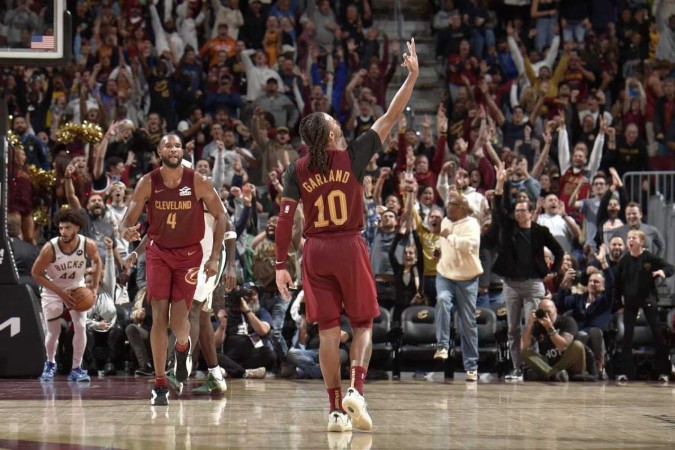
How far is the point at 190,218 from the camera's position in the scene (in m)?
9.64

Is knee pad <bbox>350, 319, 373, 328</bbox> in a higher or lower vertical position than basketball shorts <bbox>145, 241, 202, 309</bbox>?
lower

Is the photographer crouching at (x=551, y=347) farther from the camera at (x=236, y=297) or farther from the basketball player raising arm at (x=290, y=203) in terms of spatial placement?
the basketball player raising arm at (x=290, y=203)

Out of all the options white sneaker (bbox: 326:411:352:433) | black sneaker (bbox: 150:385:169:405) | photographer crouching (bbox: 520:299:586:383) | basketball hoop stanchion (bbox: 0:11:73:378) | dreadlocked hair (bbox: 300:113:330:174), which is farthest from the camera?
photographer crouching (bbox: 520:299:586:383)

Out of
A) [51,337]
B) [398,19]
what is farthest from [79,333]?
[398,19]

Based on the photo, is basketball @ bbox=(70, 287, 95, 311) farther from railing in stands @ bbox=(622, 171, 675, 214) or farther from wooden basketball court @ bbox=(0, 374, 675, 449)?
railing in stands @ bbox=(622, 171, 675, 214)

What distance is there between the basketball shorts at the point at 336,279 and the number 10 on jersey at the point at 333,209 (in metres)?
0.11

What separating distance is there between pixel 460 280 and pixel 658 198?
4.49m

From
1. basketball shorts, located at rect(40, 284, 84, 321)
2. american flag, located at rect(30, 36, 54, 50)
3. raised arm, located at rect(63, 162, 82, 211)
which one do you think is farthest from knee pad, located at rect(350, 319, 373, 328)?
raised arm, located at rect(63, 162, 82, 211)

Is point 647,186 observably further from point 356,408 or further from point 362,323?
point 356,408

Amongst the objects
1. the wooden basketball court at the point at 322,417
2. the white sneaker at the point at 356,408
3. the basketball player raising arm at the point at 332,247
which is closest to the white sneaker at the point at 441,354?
the wooden basketball court at the point at 322,417

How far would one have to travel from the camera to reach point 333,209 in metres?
7.59

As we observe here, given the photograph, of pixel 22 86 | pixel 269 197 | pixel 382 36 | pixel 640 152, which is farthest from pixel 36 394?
pixel 382 36

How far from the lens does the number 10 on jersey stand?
7590mm

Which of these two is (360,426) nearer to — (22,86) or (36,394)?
(36,394)
